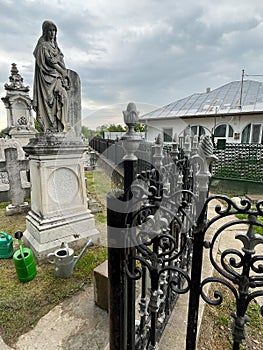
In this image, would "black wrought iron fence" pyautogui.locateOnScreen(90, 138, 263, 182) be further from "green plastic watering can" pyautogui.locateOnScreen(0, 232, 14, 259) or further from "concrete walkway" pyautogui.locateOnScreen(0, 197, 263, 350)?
"concrete walkway" pyautogui.locateOnScreen(0, 197, 263, 350)

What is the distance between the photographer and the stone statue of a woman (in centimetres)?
302

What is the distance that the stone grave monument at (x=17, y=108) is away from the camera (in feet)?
35.0

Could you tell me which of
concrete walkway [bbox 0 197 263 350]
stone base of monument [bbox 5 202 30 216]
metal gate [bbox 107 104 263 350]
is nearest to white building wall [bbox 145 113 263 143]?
stone base of monument [bbox 5 202 30 216]

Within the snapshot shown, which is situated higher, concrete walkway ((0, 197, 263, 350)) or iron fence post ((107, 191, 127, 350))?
iron fence post ((107, 191, 127, 350))

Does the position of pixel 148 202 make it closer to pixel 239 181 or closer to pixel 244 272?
pixel 244 272

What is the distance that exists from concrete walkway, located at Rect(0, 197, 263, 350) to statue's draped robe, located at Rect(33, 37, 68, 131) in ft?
8.10

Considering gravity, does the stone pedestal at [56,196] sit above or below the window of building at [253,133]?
below

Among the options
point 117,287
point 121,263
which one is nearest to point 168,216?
point 121,263

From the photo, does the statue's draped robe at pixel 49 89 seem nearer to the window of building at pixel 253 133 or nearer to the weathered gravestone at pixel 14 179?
the weathered gravestone at pixel 14 179

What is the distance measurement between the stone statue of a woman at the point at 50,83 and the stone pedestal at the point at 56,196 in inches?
11.1

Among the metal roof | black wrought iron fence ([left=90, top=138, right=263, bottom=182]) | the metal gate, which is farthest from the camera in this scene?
the metal roof

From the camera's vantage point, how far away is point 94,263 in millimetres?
2873

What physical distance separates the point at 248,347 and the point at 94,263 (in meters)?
1.89

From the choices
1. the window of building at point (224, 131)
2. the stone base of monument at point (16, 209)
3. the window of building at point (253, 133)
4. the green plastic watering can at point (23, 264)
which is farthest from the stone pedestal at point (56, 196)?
the window of building at point (224, 131)
